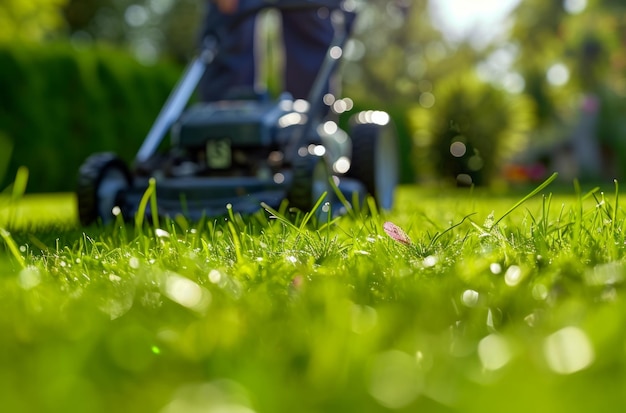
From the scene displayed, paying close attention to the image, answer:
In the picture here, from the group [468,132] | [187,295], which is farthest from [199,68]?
[468,132]

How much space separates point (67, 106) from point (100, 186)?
6.23 m

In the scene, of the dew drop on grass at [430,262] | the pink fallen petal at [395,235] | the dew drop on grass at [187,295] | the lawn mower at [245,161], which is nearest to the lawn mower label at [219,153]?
the lawn mower at [245,161]

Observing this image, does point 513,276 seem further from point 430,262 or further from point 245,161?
point 245,161

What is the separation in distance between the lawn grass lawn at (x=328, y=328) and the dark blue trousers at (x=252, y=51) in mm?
2716

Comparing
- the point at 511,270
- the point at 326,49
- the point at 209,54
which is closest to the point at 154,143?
the point at 209,54

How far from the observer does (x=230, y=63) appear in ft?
13.8

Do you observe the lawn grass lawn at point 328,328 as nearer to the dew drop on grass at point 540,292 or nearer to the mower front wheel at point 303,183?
the dew drop on grass at point 540,292

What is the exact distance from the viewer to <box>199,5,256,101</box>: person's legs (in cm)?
409

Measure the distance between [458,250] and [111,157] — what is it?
7.22 feet

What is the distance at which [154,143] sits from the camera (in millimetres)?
3564

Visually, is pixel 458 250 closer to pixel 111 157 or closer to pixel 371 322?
pixel 371 322

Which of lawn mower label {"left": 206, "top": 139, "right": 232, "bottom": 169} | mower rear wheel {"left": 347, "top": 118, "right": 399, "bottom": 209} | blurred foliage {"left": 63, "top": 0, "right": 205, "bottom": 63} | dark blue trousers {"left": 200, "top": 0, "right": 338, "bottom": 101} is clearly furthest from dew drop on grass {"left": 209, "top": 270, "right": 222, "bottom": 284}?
blurred foliage {"left": 63, "top": 0, "right": 205, "bottom": 63}

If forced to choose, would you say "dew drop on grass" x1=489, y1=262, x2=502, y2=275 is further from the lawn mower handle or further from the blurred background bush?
the lawn mower handle

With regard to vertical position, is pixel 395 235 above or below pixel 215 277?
above
